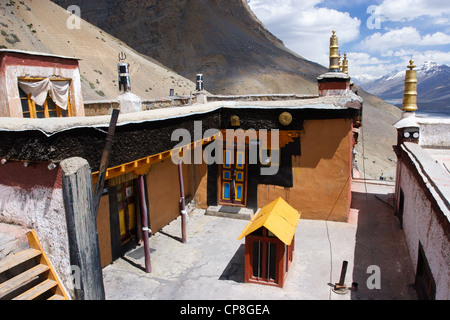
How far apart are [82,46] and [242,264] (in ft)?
128

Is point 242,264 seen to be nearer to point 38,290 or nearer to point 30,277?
point 38,290

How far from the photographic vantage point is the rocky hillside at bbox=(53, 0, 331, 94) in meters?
61.0

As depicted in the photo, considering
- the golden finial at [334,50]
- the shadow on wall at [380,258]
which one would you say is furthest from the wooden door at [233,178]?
the golden finial at [334,50]

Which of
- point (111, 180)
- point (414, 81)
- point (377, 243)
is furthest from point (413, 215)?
point (111, 180)

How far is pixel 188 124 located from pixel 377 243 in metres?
6.59

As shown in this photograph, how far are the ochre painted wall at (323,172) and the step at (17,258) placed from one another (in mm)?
8033

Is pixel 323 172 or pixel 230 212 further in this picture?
pixel 230 212

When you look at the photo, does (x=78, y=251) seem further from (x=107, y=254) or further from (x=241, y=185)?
(x=241, y=185)

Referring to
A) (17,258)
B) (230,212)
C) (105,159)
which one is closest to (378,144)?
(230,212)

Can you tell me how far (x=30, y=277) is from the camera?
639 cm

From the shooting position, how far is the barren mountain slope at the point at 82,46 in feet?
102

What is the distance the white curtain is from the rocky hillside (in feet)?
154

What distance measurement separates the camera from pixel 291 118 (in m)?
11.6

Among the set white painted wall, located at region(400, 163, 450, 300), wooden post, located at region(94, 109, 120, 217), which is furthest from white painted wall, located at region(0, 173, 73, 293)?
white painted wall, located at region(400, 163, 450, 300)
